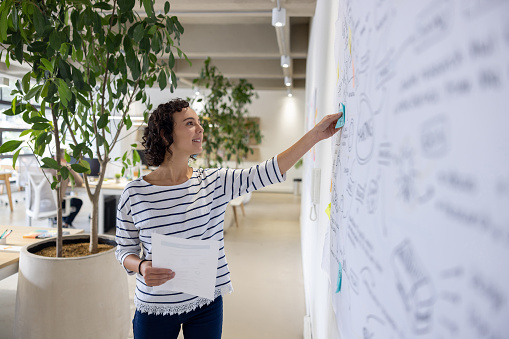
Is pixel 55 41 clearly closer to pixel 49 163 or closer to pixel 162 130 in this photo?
pixel 49 163

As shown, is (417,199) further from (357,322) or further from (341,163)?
(341,163)

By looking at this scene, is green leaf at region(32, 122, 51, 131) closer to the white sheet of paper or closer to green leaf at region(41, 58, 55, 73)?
green leaf at region(41, 58, 55, 73)

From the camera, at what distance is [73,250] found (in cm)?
242

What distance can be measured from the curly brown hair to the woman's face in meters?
0.02

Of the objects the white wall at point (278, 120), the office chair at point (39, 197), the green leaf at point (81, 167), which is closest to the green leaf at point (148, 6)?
the green leaf at point (81, 167)

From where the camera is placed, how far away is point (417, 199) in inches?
19.0

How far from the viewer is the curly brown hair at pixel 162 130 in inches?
67.1

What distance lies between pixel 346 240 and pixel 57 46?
1647 mm

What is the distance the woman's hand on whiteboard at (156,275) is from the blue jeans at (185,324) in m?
0.19

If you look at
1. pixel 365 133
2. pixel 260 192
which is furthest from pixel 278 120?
pixel 365 133

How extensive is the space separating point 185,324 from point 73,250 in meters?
1.12

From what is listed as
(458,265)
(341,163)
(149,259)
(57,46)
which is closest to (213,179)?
(149,259)

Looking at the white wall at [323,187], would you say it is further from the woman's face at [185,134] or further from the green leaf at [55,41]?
the green leaf at [55,41]

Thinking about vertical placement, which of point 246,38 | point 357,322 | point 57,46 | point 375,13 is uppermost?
point 246,38
